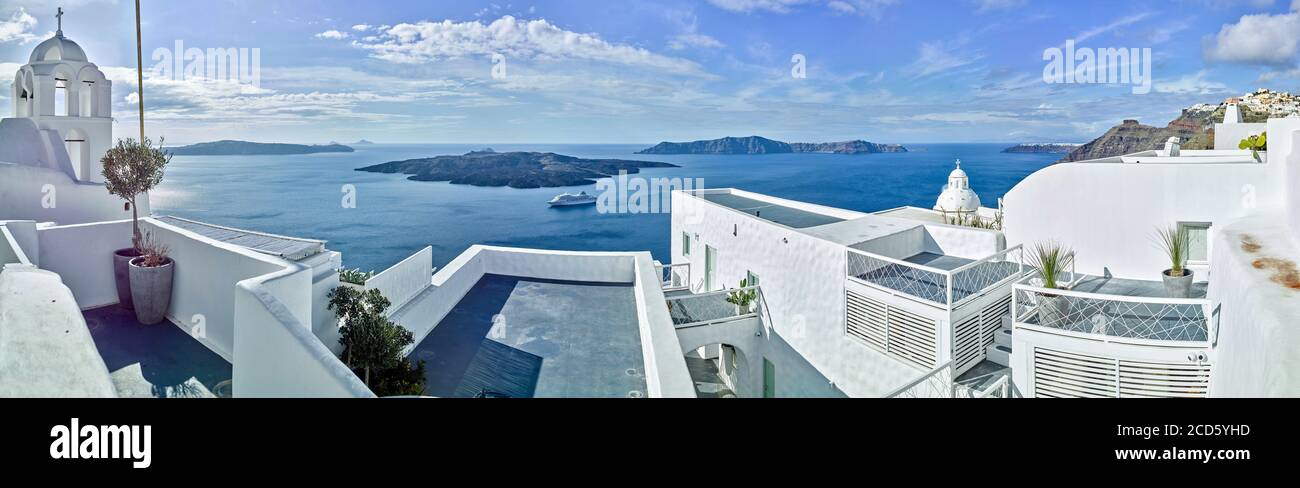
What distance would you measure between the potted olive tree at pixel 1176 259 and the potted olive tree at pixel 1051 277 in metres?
1.08

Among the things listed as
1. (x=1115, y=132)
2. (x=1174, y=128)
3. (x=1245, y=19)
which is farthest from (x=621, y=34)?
(x=1245, y=19)

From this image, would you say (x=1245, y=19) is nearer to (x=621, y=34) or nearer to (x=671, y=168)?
(x=621, y=34)

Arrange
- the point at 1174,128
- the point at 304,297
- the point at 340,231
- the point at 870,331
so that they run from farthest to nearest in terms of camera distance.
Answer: the point at 340,231, the point at 1174,128, the point at 870,331, the point at 304,297

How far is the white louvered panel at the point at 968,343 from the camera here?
7.84 metres

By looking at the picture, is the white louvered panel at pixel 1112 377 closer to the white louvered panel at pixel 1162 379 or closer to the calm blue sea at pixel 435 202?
the white louvered panel at pixel 1162 379

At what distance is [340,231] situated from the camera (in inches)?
2397

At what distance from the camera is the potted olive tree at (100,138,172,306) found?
23.1 feet

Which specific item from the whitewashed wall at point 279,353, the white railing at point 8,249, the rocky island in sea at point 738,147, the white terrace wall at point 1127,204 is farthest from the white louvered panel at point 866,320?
the rocky island in sea at point 738,147

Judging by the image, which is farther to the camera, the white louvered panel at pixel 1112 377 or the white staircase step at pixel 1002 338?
the white staircase step at pixel 1002 338

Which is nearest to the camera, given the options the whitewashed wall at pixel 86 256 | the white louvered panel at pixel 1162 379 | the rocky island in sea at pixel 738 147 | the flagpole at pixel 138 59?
the white louvered panel at pixel 1162 379

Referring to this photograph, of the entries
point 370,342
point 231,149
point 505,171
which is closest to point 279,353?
point 370,342

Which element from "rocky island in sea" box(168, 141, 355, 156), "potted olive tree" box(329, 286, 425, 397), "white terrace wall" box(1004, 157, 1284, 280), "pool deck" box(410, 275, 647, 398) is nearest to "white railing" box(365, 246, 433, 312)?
"pool deck" box(410, 275, 647, 398)
